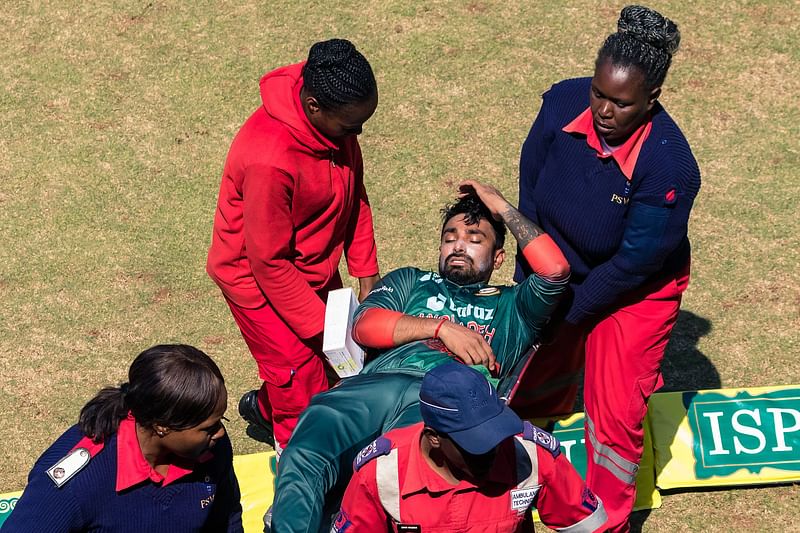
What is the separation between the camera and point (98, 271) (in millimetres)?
7828

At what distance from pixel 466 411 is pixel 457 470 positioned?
0.27m

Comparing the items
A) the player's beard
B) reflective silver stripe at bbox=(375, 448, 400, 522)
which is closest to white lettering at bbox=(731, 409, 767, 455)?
the player's beard

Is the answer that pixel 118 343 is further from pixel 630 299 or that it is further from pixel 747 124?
pixel 747 124

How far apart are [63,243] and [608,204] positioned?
460 centimetres

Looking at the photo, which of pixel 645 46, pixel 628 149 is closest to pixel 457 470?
pixel 628 149

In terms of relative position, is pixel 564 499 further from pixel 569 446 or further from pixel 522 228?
pixel 569 446

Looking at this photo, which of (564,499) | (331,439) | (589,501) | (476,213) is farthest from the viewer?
(476,213)

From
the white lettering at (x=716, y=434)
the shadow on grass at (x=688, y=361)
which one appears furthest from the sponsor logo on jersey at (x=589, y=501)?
the shadow on grass at (x=688, y=361)

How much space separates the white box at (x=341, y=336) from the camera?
17.5ft

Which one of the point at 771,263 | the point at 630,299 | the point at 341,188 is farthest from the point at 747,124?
the point at 341,188

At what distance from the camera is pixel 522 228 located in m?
5.52

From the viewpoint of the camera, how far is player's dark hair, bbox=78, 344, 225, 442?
146 inches

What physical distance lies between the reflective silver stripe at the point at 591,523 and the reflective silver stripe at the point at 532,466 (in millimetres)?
416

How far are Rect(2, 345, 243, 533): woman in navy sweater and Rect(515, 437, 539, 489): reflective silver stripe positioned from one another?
1.14 m
